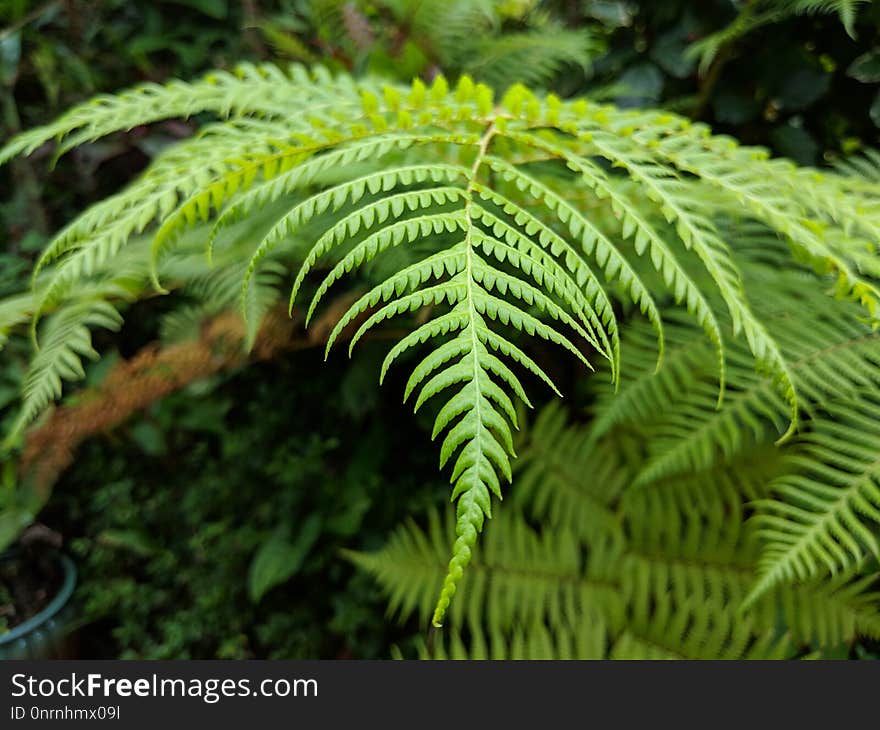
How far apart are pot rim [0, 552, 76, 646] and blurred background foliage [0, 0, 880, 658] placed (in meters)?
0.05

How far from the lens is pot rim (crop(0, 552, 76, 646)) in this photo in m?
1.52

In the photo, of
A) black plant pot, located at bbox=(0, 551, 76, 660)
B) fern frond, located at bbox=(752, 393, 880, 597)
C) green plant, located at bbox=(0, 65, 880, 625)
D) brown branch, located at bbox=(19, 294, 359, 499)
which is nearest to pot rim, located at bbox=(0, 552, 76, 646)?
black plant pot, located at bbox=(0, 551, 76, 660)

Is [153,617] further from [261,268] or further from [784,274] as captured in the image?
[784,274]

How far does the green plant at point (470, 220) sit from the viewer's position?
0.69 m

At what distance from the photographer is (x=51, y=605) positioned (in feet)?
5.37

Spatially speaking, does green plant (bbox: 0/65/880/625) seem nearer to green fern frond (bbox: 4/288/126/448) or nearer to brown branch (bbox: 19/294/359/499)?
green fern frond (bbox: 4/288/126/448)

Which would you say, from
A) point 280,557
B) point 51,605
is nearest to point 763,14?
point 280,557

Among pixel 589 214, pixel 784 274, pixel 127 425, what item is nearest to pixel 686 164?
pixel 589 214

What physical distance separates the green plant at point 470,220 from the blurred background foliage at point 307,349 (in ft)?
1.16

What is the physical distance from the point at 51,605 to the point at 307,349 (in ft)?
2.93

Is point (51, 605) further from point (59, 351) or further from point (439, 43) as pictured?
point (439, 43)

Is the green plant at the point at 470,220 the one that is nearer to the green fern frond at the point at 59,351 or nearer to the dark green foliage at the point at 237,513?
the green fern frond at the point at 59,351

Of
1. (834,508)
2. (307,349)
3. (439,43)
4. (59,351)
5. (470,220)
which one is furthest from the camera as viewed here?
(307,349)

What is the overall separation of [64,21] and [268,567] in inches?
68.9
